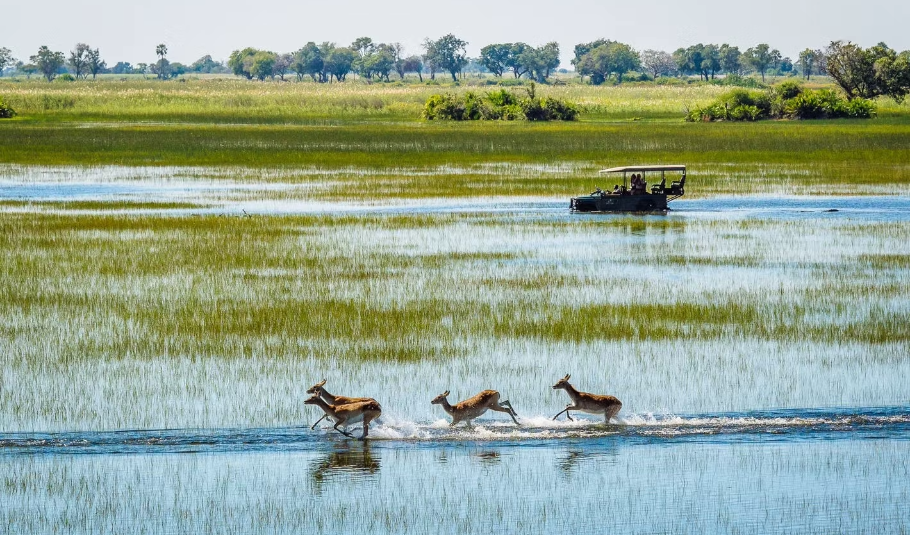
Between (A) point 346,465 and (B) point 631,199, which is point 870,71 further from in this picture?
(A) point 346,465

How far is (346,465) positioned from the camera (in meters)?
15.9

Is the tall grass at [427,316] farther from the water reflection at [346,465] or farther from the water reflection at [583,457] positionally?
the water reflection at [583,457]

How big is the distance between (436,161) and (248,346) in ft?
147

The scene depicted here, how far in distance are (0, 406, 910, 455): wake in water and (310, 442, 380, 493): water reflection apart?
0.98 feet

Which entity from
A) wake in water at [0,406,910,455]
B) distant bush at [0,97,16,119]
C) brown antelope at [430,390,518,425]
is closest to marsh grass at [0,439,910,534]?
wake in water at [0,406,910,455]

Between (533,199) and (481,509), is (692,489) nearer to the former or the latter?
(481,509)

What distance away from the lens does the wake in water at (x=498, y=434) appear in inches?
654

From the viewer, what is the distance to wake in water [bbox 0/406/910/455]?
1661 centimetres

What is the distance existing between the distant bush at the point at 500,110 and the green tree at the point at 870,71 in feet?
88.9

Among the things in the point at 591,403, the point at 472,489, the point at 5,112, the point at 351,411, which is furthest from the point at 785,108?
the point at 472,489

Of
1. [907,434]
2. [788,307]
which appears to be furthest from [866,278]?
[907,434]

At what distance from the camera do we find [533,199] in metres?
49.1

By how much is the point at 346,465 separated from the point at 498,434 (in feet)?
6.68

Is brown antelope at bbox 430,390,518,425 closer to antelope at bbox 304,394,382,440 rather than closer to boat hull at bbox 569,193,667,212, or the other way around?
antelope at bbox 304,394,382,440
